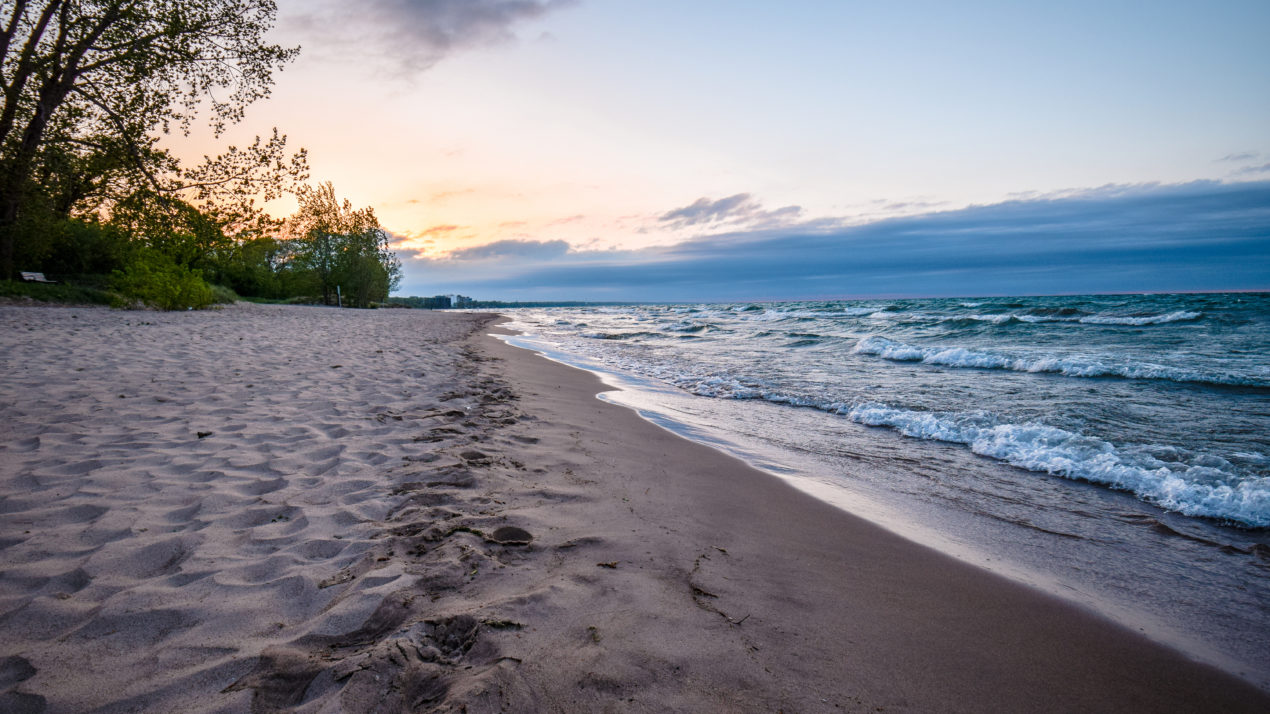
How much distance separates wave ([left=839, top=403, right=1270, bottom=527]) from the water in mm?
18

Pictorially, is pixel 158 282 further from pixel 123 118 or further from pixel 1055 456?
pixel 1055 456

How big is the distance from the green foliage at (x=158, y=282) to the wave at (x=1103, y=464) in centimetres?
2210

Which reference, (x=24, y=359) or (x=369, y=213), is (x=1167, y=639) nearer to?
(x=24, y=359)

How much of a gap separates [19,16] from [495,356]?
34.4 feet

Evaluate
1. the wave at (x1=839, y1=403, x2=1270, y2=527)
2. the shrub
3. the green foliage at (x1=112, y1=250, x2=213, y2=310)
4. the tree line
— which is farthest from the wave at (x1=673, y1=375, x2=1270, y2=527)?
the shrub

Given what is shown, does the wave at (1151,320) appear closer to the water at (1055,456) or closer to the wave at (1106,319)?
the wave at (1106,319)

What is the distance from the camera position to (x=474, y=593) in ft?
6.85

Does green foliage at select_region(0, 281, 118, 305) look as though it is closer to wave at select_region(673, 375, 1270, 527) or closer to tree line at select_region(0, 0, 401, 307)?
tree line at select_region(0, 0, 401, 307)

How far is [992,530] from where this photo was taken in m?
3.33

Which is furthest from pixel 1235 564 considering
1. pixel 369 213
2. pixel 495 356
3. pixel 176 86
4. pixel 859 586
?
pixel 369 213

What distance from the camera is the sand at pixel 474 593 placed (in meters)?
1.59

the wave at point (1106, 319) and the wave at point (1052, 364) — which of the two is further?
the wave at point (1106, 319)

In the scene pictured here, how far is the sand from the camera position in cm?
159

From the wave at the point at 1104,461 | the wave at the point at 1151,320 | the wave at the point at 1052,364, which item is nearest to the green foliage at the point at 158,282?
the wave at the point at 1104,461
